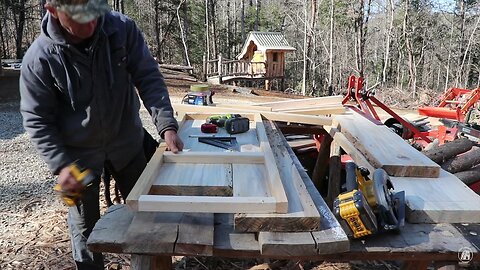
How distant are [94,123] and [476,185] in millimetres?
3923

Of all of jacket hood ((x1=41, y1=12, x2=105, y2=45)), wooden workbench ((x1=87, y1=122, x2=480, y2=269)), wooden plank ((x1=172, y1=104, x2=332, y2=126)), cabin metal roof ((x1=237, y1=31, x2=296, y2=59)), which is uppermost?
cabin metal roof ((x1=237, y1=31, x2=296, y2=59))

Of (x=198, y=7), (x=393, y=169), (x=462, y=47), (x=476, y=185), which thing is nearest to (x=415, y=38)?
(x=462, y=47)

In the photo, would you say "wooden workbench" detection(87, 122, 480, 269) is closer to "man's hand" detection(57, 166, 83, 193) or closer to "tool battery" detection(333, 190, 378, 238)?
"tool battery" detection(333, 190, 378, 238)

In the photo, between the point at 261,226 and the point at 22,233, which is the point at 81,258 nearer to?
the point at 261,226

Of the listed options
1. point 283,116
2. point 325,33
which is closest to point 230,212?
point 283,116

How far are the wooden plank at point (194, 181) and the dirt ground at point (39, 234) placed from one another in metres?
1.48

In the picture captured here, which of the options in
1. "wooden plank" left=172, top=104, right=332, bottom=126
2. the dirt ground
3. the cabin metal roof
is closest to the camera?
the dirt ground

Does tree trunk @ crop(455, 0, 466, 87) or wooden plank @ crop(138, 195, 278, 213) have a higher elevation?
tree trunk @ crop(455, 0, 466, 87)

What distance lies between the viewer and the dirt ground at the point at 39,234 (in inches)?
136

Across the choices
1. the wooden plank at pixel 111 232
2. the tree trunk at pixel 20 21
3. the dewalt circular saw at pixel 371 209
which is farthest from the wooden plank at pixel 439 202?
the tree trunk at pixel 20 21

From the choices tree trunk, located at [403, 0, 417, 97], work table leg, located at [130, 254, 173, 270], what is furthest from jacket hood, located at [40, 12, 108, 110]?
tree trunk, located at [403, 0, 417, 97]

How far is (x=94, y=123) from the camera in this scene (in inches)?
92.7

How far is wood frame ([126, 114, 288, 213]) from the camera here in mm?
1724

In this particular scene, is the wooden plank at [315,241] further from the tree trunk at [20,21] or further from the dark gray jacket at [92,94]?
the tree trunk at [20,21]
